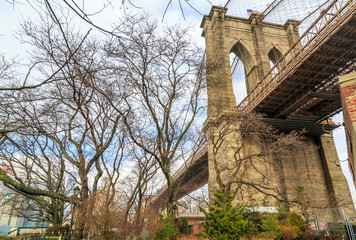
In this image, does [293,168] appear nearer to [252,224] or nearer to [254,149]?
[254,149]

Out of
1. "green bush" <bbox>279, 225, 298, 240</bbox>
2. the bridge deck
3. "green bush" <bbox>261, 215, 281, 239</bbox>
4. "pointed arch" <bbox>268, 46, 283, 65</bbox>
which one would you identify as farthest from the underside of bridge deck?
"pointed arch" <bbox>268, 46, 283, 65</bbox>

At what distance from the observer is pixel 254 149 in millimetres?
19109

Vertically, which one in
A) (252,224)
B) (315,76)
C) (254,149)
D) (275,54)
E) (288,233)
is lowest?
(288,233)

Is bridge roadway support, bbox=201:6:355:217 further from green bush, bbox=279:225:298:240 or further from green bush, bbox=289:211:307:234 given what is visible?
green bush, bbox=279:225:298:240

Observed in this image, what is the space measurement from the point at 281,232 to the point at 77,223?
386 inches

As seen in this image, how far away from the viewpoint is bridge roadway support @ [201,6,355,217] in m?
16.5

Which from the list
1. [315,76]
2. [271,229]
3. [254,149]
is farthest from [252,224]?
[315,76]

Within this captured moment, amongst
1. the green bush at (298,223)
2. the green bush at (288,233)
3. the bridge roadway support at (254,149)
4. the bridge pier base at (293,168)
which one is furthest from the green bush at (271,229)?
the bridge pier base at (293,168)

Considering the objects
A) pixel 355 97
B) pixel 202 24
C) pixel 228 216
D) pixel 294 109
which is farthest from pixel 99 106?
pixel 202 24

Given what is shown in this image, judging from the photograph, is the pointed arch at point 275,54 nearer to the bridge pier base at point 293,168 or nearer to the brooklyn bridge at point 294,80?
the brooklyn bridge at point 294,80

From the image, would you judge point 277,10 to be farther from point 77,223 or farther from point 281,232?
point 77,223

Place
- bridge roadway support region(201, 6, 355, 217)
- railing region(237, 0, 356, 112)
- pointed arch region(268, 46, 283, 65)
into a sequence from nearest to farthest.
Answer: railing region(237, 0, 356, 112) < bridge roadway support region(201, 6, 355, 217) < pointed arch region(268, 46, 283, 65)

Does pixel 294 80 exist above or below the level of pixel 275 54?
below

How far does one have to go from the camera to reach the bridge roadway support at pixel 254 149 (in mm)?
16500
